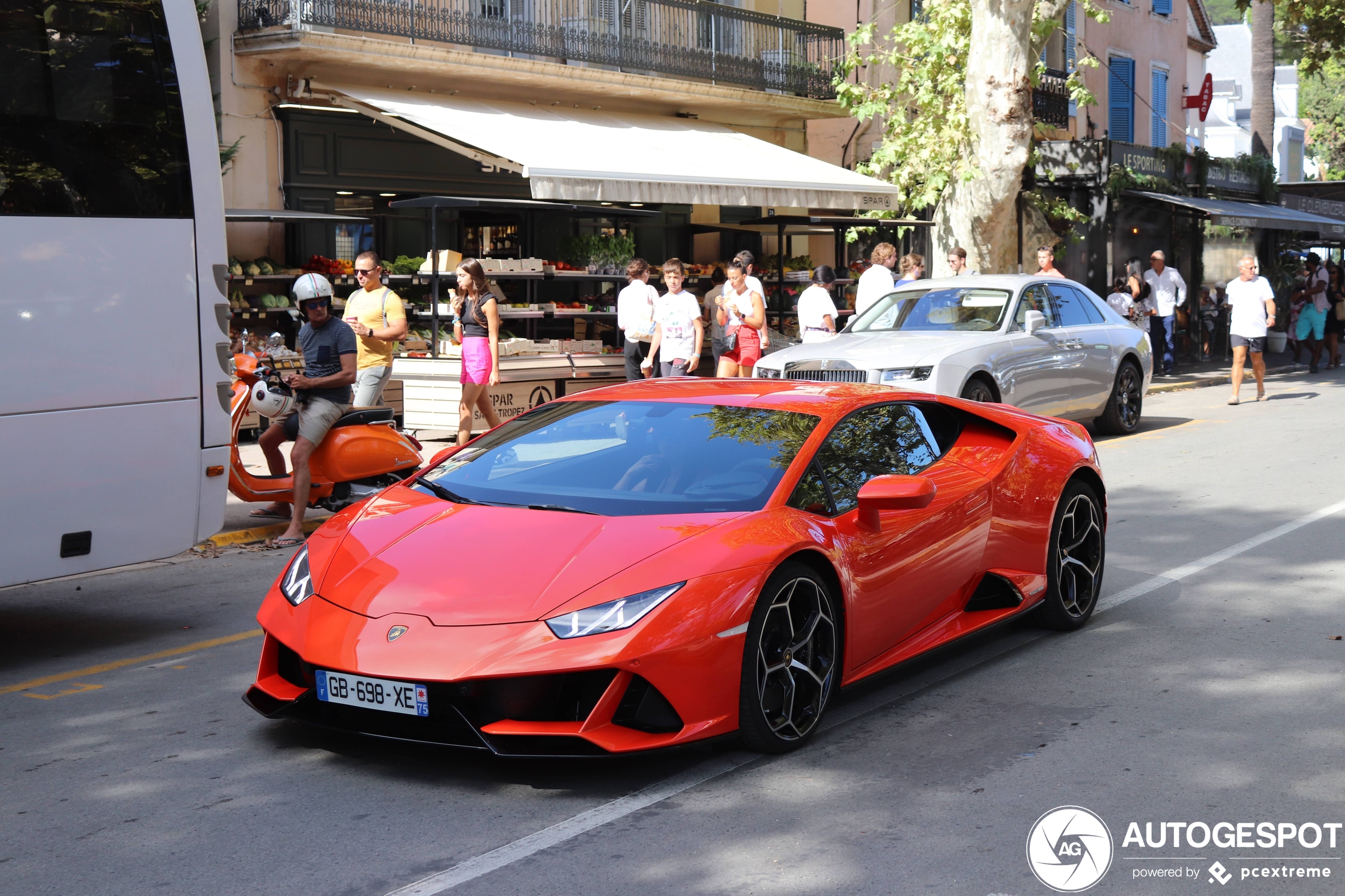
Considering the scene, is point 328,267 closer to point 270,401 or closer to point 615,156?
point 615,156

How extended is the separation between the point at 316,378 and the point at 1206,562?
232 inches

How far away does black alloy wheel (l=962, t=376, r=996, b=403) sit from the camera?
12.8m

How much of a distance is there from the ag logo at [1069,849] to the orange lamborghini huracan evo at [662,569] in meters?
0.98

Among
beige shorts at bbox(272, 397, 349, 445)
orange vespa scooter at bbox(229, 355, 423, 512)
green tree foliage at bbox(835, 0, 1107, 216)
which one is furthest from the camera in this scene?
green tree foliage at bbox(835, 0, 1107, 216)

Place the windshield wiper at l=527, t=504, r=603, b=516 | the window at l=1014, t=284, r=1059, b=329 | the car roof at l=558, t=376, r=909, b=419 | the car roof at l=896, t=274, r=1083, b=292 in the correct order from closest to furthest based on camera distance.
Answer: the windshield wiper at l=527, t=504, r=603, b=516, the car roof at l=558, t=376, r=909, b=419, the window at l=1014, t=284, r=1059, b=329, the car roof at l=896, t=274, r=1083, b=292

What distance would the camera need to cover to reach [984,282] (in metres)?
14.4

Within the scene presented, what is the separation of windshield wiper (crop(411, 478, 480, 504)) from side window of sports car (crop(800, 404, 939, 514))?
1.37m

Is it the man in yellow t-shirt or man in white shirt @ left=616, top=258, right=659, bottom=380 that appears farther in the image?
man in white shirt @ left=616, top=258, right=659, bottom=380

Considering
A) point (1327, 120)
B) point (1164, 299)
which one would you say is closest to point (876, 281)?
point (1164, 299)

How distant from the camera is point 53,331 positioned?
6191 millimetres

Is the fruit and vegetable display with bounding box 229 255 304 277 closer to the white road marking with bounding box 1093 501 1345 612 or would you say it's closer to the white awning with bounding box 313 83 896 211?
the white awning with bounding box 313 83 896 211

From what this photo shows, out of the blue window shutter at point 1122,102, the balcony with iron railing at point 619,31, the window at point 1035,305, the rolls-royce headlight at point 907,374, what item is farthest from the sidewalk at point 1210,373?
the rolls-royce headlight at point 907,374

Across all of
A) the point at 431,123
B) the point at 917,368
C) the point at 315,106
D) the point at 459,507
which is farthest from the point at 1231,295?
the point at 459,507

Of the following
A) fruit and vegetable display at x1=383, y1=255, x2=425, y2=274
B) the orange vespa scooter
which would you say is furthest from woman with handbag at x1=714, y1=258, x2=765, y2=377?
the orange vespa scooter
